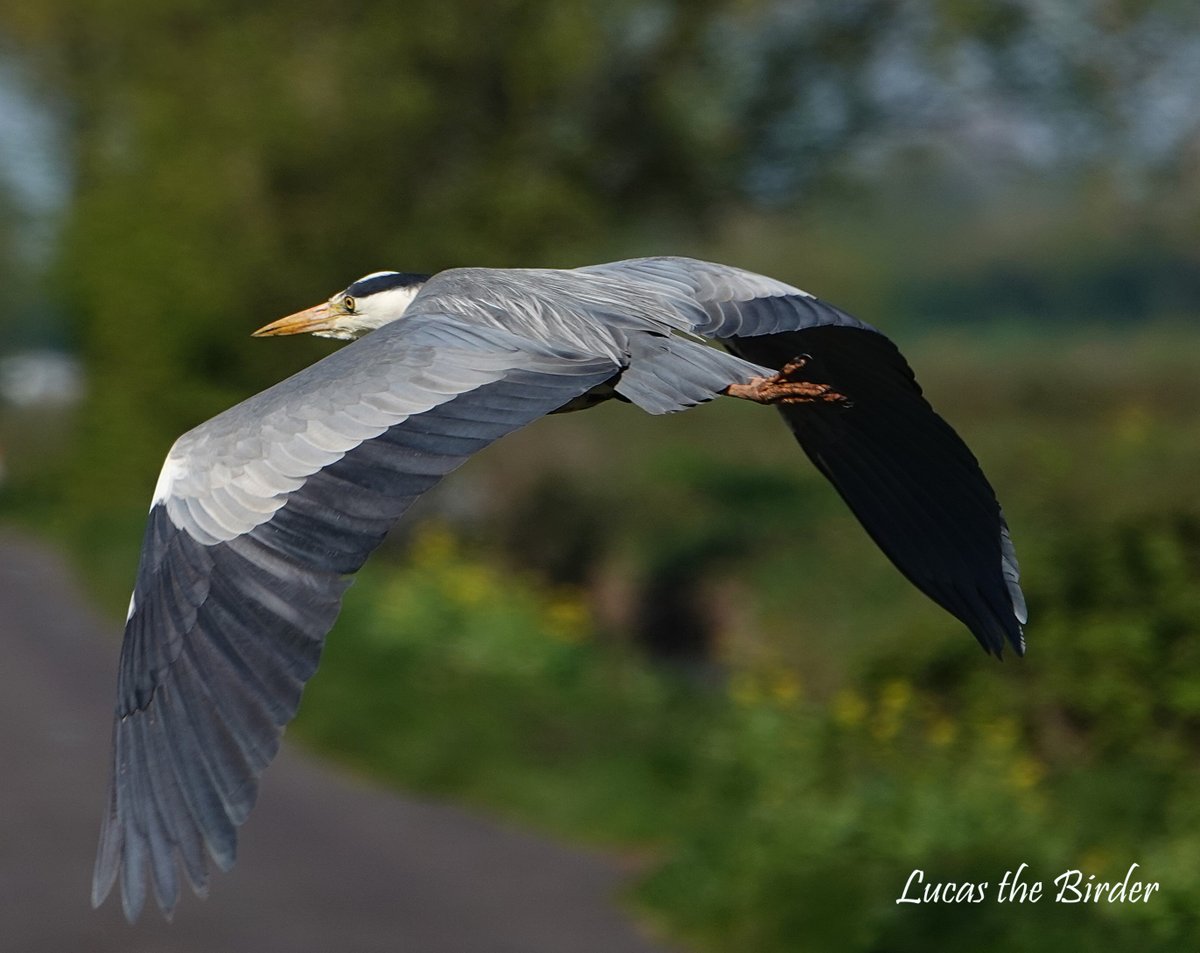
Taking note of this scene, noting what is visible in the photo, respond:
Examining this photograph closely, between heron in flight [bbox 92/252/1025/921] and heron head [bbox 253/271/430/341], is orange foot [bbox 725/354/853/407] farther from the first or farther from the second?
heron head [bbox 253/271/430/341]

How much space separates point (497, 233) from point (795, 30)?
480 cm

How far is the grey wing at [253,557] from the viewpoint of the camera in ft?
14.1

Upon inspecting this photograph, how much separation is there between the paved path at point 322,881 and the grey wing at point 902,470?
2.75 m

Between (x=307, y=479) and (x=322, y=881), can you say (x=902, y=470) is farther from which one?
(x=322, y=881)

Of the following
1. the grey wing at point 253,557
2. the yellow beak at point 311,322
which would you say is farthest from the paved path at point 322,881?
the grey wing at point 253,557

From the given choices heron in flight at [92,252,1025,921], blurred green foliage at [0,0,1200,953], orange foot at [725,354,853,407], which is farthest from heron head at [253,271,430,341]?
blurred green foliage at [0,0,1200,953]

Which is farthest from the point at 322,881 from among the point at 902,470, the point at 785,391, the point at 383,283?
the point at 785,391

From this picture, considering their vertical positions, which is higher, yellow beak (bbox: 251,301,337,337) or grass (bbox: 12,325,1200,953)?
yellow beak (bbox: 251,301,337,337)

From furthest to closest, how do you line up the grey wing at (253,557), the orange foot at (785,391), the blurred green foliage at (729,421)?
1. the blurred green foliage at (729,421)
2. the orange foot at (785,391)
3. the grey wing at (253,557)

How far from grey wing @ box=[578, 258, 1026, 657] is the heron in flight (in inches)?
11.6

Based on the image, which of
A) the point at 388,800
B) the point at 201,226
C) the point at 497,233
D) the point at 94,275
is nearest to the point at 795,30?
the point at 497,233

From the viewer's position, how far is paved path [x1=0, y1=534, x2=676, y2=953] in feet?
27.4

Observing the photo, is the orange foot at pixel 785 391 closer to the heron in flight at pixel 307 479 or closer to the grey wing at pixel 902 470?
the heron in flight at pixel 307 479

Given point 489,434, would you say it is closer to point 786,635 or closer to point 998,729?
point 998,729
